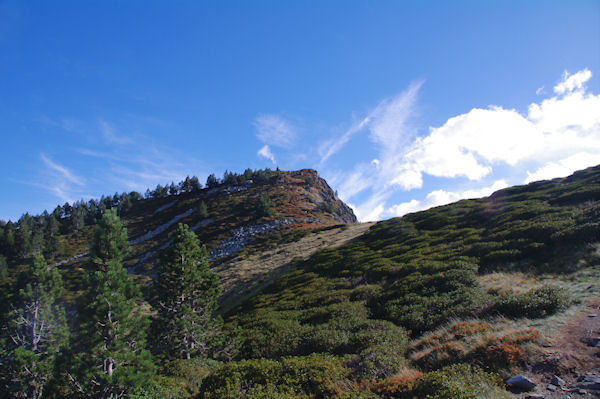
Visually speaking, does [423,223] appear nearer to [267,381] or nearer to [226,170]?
[267,381]

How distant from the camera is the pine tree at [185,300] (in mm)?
19859

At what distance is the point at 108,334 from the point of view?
49.4ft

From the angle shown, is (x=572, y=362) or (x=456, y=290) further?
(x=456, y=290)

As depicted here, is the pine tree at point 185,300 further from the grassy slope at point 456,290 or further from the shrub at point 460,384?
the shrub at point 460,384

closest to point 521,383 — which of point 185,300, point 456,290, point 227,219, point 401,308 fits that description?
point 401,308

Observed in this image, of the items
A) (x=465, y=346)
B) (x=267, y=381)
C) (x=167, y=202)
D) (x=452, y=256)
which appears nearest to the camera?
(x=465, y=346)

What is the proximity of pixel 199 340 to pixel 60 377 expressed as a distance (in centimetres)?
768

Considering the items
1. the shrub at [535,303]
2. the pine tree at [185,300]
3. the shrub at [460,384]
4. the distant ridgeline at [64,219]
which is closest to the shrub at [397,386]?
the shrub at [460,384]

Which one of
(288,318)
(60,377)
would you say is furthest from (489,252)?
(60,377)

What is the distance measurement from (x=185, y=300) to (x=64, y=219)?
16078 cm

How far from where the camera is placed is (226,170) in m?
152

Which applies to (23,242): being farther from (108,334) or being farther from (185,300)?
(108,334)

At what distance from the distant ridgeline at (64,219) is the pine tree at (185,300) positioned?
91.2 m

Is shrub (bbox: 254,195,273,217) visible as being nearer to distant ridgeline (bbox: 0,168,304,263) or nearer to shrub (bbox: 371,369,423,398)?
distant ridgeline (bbox: 0,168,304,263)
